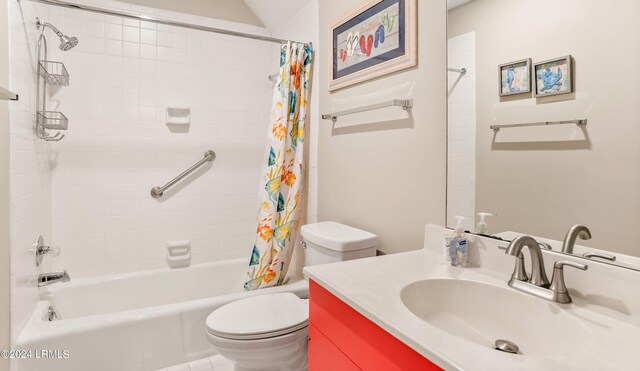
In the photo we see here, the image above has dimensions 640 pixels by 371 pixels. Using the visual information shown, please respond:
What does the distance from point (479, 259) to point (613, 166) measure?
0.48m

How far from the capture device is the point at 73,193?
2355 mm

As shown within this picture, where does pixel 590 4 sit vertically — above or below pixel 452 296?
above

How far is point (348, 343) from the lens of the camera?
95 cm

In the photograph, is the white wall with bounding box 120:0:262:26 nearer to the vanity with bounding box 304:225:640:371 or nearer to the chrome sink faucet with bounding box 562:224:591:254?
the vanity with bounding box 304:225:640:371

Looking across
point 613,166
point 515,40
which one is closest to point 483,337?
point 613,166

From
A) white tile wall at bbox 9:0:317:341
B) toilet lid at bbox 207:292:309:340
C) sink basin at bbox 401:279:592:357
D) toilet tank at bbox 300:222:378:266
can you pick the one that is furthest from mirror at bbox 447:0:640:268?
white tile wall at bbox 9:0:317:341

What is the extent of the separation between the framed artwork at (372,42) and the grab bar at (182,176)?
1153 millimetres

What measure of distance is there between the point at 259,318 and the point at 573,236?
1235mm

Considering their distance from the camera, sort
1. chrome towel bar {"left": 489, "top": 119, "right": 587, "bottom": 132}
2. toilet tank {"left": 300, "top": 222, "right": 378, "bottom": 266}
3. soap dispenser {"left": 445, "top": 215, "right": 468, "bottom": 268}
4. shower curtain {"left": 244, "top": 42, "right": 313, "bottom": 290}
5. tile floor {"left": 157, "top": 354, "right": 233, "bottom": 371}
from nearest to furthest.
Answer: chrome towel bar {"left": 489, "top": 119, "right": 587, "bottom": 132}, soap dispenser {"left": 445, "top": 215, "right": 468, "bottom": 268}, toilet tank {"left": 300, "top": 222, "right": 378, "bottom": 266}, tile floor {"left": 157, "top": 354, "right": 233, "bottom": 371}, shower curtain {"left": 244, "top": 42, "right": 313, "bottom": 290}

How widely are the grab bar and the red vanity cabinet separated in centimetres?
183

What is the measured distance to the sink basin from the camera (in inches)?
32.7

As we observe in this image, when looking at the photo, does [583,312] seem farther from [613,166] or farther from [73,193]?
[73,193]

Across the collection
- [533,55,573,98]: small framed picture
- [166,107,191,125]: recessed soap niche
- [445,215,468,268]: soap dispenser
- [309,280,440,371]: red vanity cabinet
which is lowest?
[309,280,440,371]: red vanity cabinet

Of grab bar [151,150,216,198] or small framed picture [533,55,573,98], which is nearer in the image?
small framed picture [533,55,573,98]
